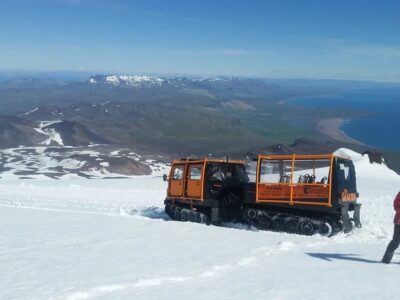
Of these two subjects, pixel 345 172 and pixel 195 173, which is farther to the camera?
pixel 195 173

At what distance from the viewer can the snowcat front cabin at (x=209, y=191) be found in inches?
622

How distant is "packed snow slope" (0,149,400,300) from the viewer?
773cm

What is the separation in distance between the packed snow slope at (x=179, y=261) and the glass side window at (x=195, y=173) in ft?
6.55

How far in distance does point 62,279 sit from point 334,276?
4499 millimetres

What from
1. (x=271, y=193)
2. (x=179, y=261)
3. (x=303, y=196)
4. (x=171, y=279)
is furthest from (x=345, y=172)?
(x=171, y=279)

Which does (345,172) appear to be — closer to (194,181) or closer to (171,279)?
(194,181)

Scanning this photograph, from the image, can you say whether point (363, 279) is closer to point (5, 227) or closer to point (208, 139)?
point (5, 227)

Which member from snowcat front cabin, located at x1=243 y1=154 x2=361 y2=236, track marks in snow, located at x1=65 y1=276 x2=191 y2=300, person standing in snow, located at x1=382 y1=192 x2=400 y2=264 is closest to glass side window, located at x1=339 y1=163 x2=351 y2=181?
snowcat front cabin, located at x1=243 y1=154 x2=361 y2=236

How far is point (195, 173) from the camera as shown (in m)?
16.6

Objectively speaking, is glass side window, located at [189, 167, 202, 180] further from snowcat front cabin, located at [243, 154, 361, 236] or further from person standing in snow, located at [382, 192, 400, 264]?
person standing in snow, located at [382, 192, 400, 264]

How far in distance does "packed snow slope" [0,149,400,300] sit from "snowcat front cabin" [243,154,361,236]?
0.61 metres

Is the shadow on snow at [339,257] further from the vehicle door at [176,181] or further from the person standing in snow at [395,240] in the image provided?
the vehicle door at [176,181]

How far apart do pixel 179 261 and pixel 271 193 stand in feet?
17.9

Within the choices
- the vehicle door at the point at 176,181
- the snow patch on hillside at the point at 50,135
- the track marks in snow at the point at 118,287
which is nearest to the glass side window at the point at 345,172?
the vehicle door at the point at 176,181
